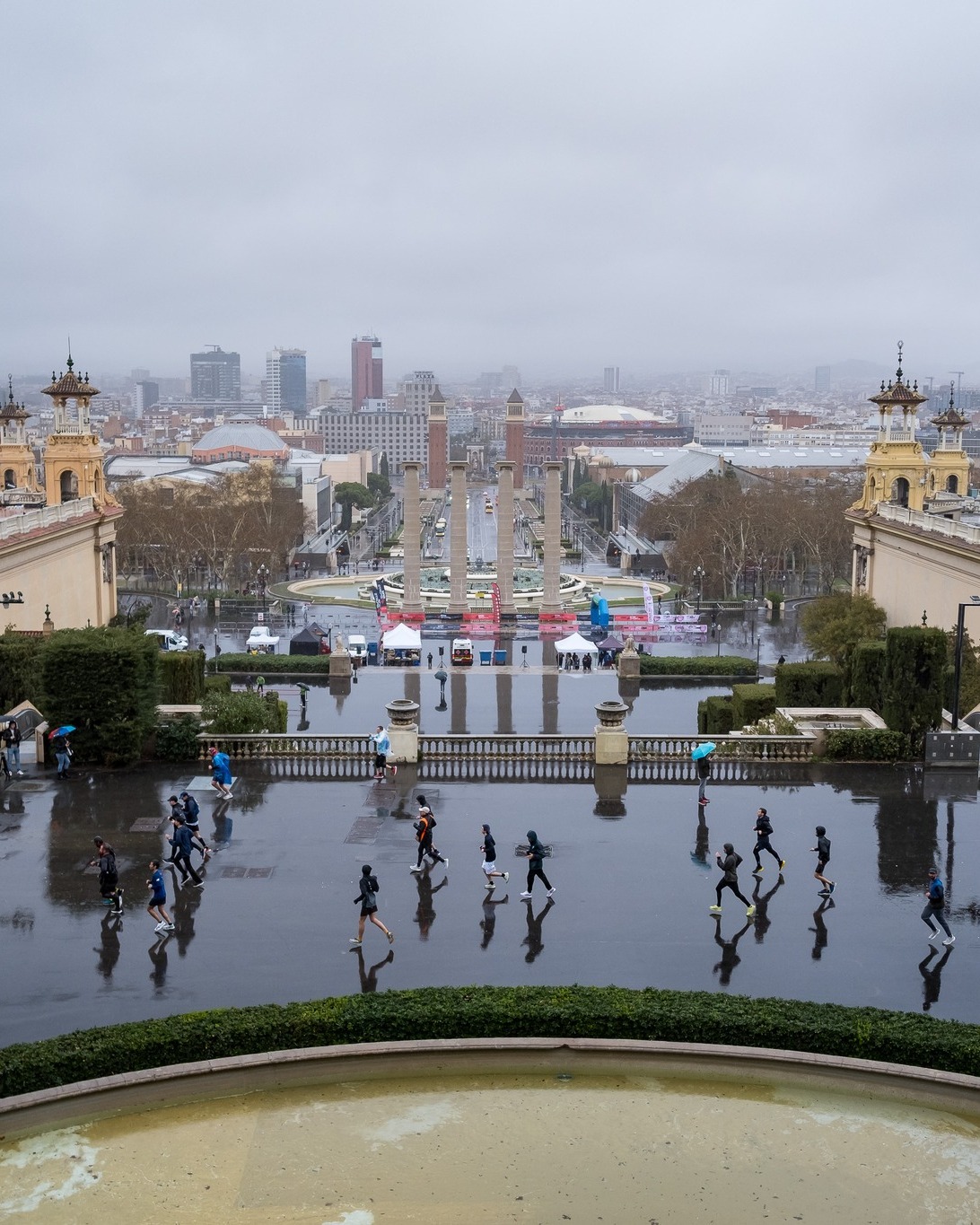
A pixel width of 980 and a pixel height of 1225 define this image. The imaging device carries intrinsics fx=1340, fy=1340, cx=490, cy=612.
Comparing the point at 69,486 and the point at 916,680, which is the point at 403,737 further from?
the point at 69,486

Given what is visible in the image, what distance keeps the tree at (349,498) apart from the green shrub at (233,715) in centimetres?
12574

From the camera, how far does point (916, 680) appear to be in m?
31.4

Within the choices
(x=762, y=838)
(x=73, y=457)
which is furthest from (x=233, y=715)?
(x=73, y=457)

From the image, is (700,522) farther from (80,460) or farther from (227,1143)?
(227,1143)

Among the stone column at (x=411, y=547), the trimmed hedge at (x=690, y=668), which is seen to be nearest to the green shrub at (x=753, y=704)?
the trimmed hedge at (x=690, y=668)

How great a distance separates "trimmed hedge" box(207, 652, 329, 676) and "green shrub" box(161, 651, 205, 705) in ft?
58.0

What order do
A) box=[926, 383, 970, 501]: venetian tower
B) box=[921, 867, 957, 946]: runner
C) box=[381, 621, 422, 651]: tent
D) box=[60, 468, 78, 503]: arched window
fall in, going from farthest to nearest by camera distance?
box=[926, 383, 970, 501]: venetian tower → box=[60, 468, 78, 503]: arched window → box=[381, 621, 422, 651]: tent → box=[921, 867, 957, 946]: runner

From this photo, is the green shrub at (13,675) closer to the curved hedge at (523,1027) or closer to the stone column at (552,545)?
the curved hedge at (523,1027)

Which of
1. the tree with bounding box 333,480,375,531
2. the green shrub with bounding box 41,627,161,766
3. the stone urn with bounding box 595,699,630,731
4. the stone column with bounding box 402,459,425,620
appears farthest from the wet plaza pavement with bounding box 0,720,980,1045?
the tree with bounding box 333,480,375,531

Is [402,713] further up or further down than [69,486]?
further down

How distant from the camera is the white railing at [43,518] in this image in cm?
5200

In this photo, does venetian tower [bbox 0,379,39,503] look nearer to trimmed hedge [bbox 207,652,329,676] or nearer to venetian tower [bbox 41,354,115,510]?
venetian tower [bbox 41,354,115,510]

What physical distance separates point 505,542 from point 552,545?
3.42 m

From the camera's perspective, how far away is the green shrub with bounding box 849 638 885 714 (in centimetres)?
3391
